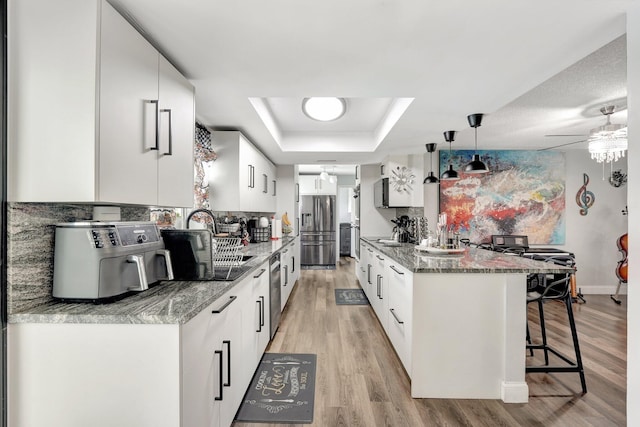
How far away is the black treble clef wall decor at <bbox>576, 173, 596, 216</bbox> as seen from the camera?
16.6 feet

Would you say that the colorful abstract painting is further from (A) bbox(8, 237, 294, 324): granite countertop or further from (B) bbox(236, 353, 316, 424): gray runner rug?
(A) bbox(8, 237, 294, 324): granite countertop

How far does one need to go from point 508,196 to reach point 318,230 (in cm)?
405

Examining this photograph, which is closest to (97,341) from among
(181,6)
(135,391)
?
(135,391)

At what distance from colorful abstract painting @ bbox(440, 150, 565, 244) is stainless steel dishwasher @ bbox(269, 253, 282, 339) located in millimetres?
3042

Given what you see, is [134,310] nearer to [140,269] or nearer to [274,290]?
[140,269]

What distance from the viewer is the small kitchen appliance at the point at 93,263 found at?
1.24 m

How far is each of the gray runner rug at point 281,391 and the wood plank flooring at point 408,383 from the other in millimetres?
78

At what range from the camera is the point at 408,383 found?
234cm

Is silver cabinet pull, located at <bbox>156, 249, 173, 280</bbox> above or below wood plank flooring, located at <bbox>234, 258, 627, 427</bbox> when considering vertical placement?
above

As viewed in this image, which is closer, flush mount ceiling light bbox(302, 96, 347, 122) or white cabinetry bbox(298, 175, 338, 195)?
flush mount ceiling light bbox(302, 96, 347, 122)

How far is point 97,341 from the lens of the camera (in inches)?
45.3

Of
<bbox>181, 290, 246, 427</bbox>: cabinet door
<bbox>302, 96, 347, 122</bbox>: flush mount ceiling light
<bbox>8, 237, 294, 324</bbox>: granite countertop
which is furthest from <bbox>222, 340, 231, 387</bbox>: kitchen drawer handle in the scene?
<bbox>302, 96, 347, 122</bbox>: flush mount ceiling light

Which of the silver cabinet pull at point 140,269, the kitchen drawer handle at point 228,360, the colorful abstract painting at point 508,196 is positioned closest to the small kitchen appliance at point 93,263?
the silver cabinet pull at point 140,269

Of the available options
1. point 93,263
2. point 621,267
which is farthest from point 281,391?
point 621,267
